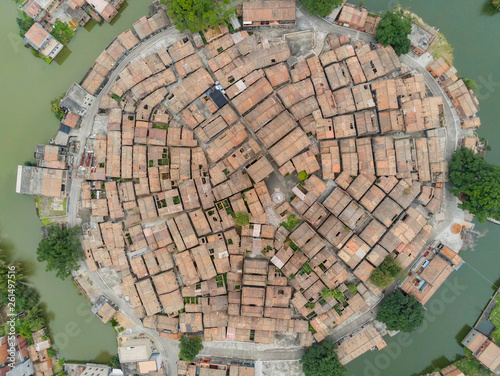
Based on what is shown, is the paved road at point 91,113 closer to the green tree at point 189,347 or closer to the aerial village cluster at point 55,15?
the aerial village cluster at point 55,15

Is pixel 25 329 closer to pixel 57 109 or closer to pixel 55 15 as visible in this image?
pixel 57 109

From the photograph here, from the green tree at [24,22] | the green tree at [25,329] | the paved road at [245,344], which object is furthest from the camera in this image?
the green tree at [25,329]

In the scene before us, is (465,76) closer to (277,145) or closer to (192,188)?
(277,145)

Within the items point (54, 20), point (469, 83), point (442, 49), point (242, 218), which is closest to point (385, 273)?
point (242, 218)

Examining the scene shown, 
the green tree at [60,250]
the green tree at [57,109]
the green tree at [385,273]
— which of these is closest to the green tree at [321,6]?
the green tree at [385,273]

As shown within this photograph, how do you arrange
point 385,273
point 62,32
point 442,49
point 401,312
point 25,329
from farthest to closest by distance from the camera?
point 62,32, point 25,329, point 442,49, point 385,273, point 401,312

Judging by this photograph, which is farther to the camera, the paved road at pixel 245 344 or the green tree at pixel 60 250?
the paved road at pixel 245 344

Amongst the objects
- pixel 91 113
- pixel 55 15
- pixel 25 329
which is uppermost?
pixel 55 15
